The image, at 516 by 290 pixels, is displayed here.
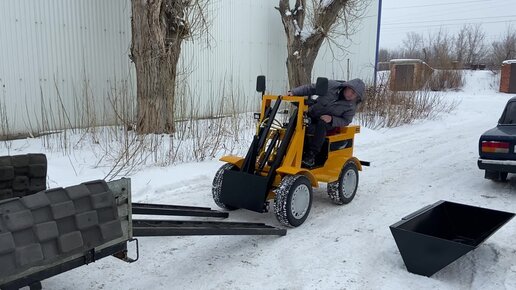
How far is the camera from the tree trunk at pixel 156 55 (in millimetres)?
8617

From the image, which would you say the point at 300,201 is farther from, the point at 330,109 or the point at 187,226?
the point at 187,226

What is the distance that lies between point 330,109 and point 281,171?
1.28 m

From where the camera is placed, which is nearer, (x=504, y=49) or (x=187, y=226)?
(x=187, y=226)

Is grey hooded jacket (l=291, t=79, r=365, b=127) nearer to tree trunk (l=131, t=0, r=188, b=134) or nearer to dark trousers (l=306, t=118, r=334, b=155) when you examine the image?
dark trousers (l=306, t=118, r=334, b=155)

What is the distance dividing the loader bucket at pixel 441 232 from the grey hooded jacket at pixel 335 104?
5.26ft

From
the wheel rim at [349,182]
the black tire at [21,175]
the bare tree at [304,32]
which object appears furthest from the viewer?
the bare tree at [304,32]

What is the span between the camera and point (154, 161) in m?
7.33

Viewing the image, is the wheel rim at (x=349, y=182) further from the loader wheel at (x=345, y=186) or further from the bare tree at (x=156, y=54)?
the bare tree at (x=156, y=54)

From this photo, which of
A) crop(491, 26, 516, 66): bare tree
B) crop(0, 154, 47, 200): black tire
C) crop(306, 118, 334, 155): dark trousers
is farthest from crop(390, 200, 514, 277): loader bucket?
crop(491, 26, 516, 66): bare tree

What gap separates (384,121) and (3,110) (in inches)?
391

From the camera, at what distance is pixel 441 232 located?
4.59 meters

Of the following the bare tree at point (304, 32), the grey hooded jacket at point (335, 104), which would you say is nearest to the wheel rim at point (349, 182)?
the grey hooded jacket at point (335, 104)

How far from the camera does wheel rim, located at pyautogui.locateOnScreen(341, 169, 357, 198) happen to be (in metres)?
5.71

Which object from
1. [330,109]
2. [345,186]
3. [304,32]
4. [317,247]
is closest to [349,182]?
[345,186]
